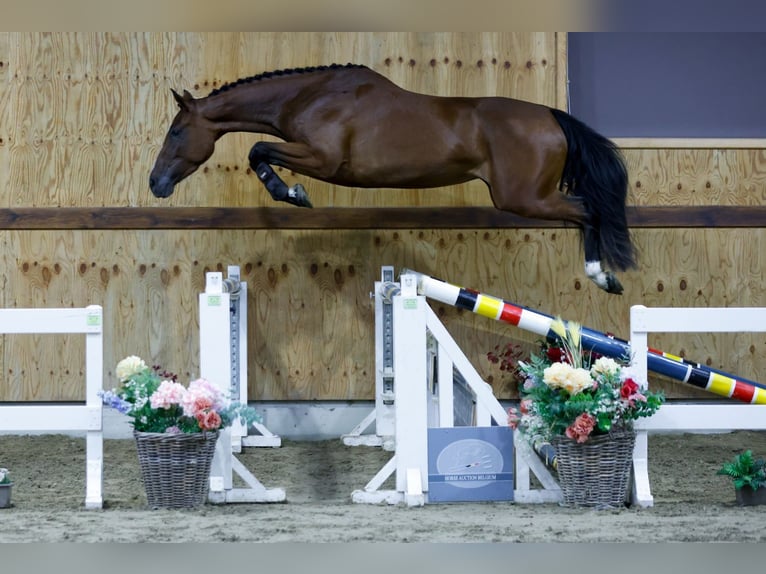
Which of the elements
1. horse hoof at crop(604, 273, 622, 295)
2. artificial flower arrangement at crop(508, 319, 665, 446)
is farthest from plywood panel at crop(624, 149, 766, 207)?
artificial flower arrangement at crop(508, 319, 665, 446)

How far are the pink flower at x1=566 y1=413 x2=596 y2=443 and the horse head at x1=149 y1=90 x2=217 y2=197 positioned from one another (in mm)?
2609

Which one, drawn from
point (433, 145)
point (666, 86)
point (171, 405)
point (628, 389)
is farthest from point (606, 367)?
point (666, 86)

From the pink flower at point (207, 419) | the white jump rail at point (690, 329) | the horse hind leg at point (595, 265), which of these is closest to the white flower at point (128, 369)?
the pink flower at point (207, 419)

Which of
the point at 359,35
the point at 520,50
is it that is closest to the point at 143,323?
the point at 359,35

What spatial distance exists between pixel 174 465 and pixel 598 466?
149cm

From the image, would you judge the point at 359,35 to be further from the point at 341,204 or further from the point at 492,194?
the point at 492,194

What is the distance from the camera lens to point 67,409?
3662 mm

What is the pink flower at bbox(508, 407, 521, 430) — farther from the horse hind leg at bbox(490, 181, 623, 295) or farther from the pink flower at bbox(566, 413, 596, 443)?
the horse hind leg at bbox(490, 181, 623, 295)

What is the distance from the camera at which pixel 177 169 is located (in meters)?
5.20

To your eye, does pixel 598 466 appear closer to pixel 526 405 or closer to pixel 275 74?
pixel 526 405

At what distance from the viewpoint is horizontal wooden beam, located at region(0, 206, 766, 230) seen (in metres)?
5.62

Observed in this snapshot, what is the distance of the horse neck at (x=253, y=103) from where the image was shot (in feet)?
16.9

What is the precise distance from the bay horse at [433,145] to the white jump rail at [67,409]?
146 centimetres

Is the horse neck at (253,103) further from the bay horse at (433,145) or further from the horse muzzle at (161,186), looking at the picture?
the horse muzzle at (161,186)
